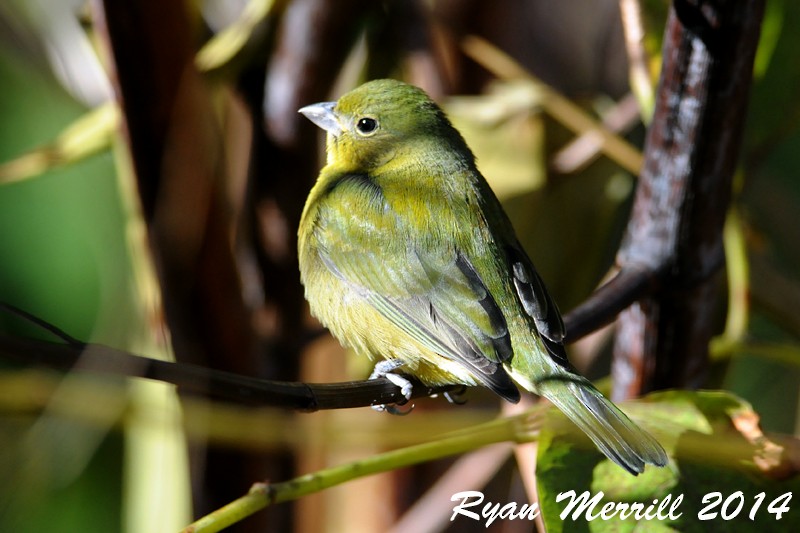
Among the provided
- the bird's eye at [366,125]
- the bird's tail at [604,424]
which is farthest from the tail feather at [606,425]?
the bird's eye at [366,125]

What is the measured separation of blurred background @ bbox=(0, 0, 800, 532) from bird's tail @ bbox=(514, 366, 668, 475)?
11.4 inches

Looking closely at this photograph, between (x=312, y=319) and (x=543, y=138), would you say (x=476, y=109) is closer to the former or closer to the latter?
(x=543, y=138)

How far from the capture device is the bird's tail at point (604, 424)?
1.61 m

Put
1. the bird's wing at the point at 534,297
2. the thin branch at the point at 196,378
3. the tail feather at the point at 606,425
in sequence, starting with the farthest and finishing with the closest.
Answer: the bird's wing at the point at 534,297 → the tail feather at the point at 606,425 → the thin branch at the point at 196,378

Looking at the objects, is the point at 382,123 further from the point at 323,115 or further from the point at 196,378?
the point at 196,378

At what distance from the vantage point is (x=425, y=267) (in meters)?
2.11

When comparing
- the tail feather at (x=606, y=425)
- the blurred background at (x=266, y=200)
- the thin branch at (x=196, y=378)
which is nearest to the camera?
the thin branch at (x=196, y=378)

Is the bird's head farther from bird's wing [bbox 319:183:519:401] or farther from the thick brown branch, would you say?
the thick brown branch

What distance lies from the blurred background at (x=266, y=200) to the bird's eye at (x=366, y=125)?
10.4 inches

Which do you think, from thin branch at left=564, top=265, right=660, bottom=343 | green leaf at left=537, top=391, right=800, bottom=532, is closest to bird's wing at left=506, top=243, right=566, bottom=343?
thin branch at left=564, top=265, right=660, bottom=343

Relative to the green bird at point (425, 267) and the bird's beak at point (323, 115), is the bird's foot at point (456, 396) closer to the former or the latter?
the green bird at point (425, 267)

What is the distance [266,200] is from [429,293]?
845mm

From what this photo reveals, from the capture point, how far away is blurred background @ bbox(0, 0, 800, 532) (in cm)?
216

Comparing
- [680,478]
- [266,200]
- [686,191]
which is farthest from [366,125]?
[680,478]
